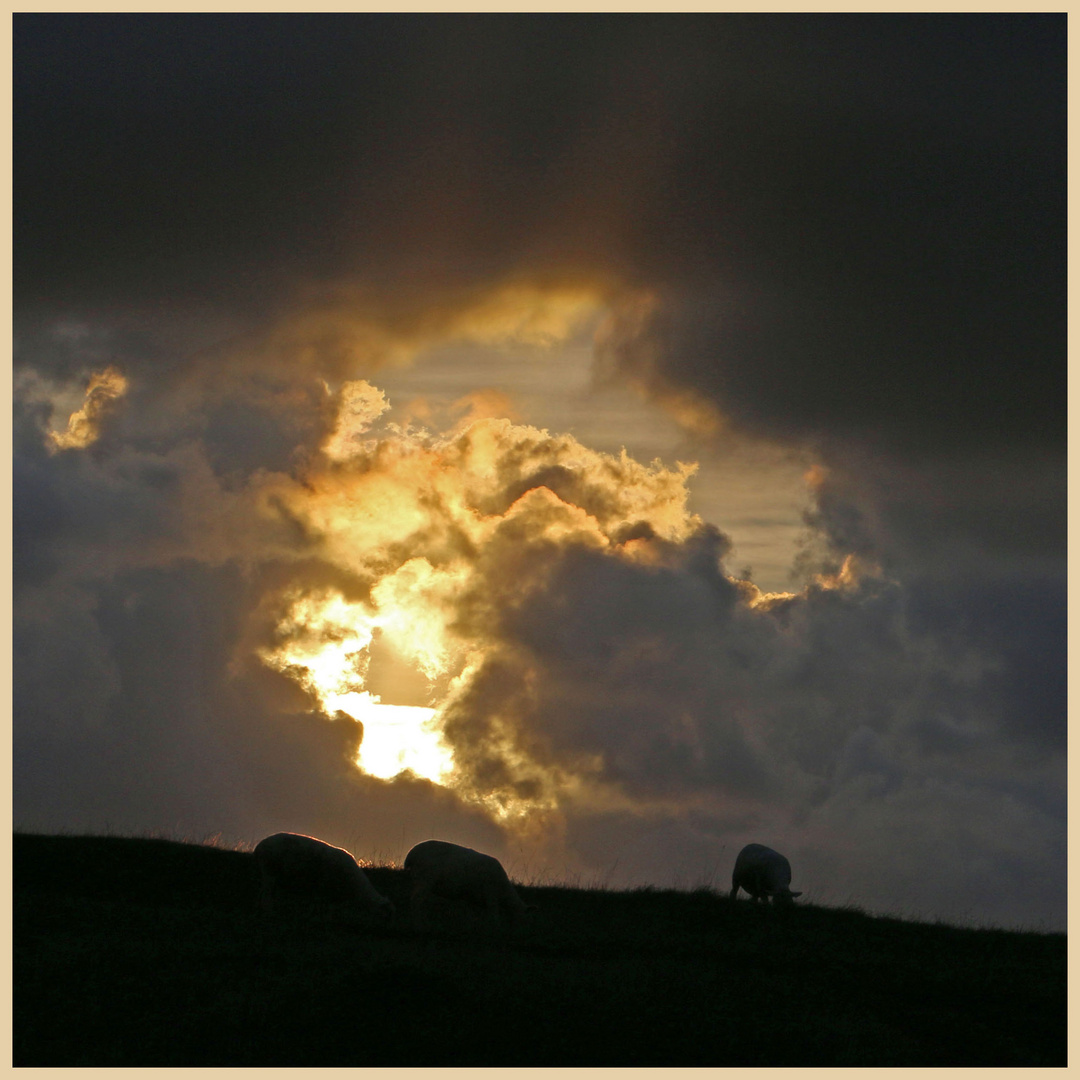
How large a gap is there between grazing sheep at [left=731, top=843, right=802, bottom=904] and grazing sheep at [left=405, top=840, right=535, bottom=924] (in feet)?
30.2

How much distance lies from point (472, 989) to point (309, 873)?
7.39m

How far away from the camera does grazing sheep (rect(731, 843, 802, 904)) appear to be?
29734mm

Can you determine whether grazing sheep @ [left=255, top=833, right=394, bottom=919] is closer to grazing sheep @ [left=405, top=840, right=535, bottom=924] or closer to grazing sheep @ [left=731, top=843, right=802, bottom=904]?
grazing sheep @ [left=405, top=840, right=535, bottom=924]

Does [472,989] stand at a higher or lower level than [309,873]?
lower

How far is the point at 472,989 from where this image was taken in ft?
52.4

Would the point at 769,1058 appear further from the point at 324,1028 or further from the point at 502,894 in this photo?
the point at 502,894

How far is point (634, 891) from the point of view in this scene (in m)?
27.0

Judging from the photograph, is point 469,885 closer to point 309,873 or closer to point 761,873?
point 309,873

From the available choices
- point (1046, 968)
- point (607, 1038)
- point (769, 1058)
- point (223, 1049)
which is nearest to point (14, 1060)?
point (223, 1049)

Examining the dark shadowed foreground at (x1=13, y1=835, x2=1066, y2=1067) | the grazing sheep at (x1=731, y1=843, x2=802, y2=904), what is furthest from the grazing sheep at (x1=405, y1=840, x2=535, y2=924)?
the grazing sheep at (x1=731, y1=843, x2=802, y2=904)

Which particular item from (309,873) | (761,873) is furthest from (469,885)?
(761,873)

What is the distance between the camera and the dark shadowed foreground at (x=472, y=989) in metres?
14.4

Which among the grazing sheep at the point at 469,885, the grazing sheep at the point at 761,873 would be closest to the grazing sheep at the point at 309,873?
the grazing sheep at the point at 469,885

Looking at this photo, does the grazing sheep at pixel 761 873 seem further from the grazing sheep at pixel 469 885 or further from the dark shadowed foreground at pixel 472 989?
the grazing sheep at pixel 469 885
